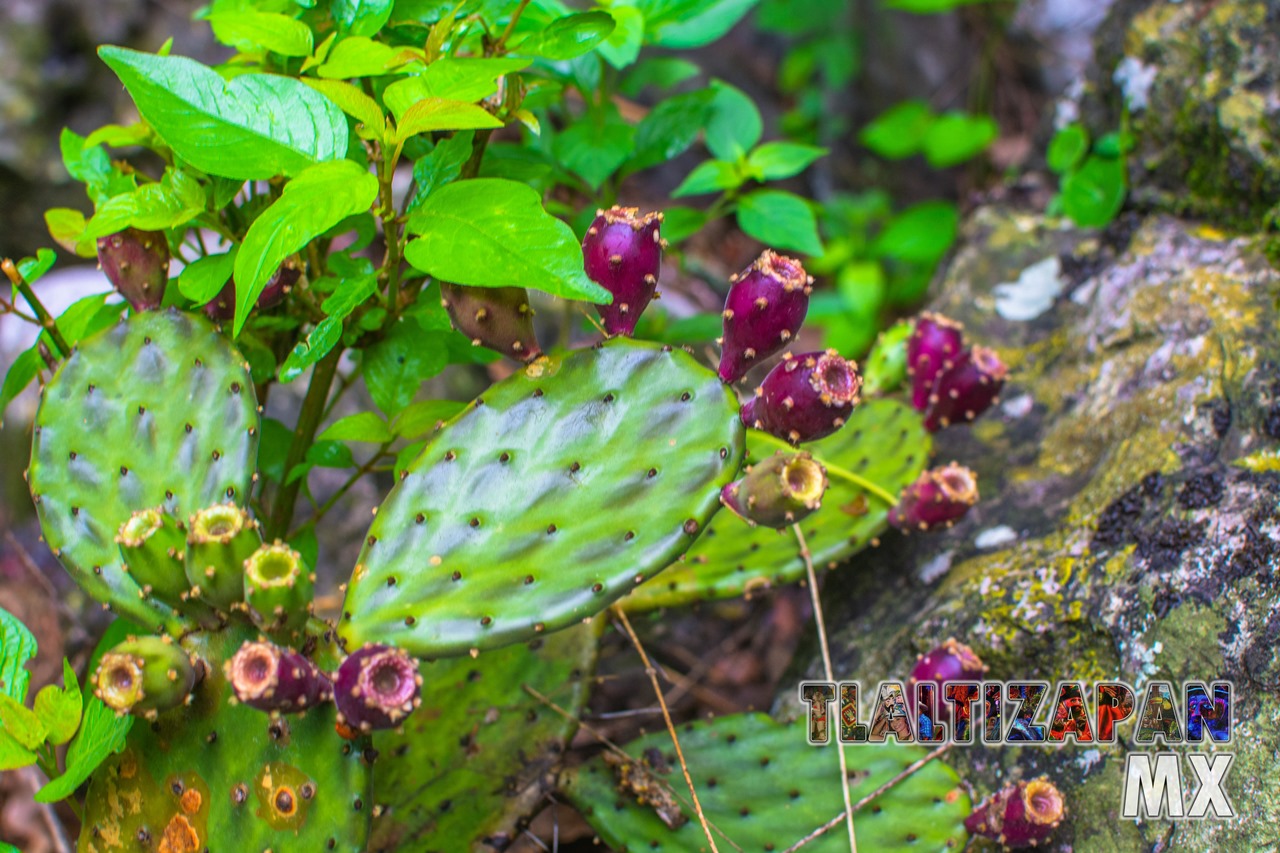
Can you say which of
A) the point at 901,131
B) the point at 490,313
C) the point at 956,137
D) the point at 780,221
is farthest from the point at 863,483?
the point at 901,131

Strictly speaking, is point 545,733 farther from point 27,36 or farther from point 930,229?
point 27,36

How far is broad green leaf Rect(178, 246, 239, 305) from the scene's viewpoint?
1183 mm

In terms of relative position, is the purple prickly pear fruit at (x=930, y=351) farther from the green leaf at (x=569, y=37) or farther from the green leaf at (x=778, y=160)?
the green leaf at (x=569, y=37)

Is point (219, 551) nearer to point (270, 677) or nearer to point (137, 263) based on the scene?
point (270, 677)

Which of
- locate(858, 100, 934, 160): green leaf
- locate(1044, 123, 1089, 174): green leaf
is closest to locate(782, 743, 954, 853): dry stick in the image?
locate(1044, 123, 1089, 174): green leaf

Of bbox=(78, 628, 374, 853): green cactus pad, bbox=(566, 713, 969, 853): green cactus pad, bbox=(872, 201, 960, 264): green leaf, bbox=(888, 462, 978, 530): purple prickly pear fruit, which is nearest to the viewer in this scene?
bbox=(78, 628, 374, 853): green cactus pad

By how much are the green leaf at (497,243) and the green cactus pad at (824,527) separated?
23.9 inches

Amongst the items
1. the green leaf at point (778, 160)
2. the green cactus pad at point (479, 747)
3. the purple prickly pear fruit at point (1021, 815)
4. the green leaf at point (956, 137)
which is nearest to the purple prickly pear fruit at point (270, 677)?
the green cactus pad at point (479, 747)

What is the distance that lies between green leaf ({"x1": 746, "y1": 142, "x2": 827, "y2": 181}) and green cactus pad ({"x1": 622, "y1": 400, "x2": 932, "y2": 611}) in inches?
18.6

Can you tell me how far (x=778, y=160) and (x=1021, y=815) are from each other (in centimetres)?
112

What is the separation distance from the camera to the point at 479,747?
4.79 ft

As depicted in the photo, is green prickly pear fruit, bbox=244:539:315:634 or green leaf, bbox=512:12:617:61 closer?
green prickly pear fruit, bbox=244:539:315:634

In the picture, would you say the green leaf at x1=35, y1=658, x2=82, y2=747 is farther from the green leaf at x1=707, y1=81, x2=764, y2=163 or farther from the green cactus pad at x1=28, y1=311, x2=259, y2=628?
the green leaf at x1=707, y1=81, x2=764, y2=163

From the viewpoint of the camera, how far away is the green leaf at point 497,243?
3.22 feet
